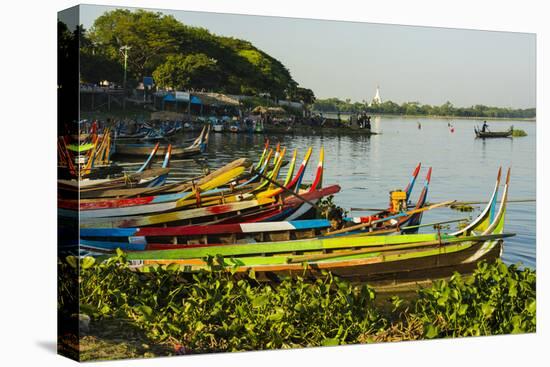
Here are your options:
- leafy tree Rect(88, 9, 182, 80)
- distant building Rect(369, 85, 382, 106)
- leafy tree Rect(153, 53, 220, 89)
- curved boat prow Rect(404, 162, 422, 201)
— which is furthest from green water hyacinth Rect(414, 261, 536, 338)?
leafy tree Rect(88, 9, 182, 80)

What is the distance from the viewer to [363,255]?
8.70 meters

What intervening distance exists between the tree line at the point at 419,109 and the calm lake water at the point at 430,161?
79 millimetres

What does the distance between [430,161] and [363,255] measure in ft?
3.62

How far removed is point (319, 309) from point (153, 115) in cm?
201

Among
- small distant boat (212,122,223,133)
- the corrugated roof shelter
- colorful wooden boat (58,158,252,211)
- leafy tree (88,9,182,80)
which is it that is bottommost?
colorful wooden boat (58,158,252,211)

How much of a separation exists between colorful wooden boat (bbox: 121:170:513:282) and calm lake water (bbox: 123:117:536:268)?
0.16 metres

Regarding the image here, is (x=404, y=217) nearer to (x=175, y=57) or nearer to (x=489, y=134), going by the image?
(x=489, y=134)

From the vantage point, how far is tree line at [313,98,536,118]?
29.6 feet

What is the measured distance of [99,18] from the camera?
786 cm

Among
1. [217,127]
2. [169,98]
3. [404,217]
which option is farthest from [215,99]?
[404,217]

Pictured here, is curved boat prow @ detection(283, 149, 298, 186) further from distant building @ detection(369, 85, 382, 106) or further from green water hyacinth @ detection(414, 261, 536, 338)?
green water hyacinth @ detection(414, 261, 536, 338)

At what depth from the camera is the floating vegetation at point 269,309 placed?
25.7ft

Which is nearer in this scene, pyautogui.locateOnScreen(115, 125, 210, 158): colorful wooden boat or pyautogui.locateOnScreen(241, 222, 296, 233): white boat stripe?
pyautogui.locateOnScreen(115, 125, 210, 158): colorful wooden boat

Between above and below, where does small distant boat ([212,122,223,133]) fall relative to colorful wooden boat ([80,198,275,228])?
above
